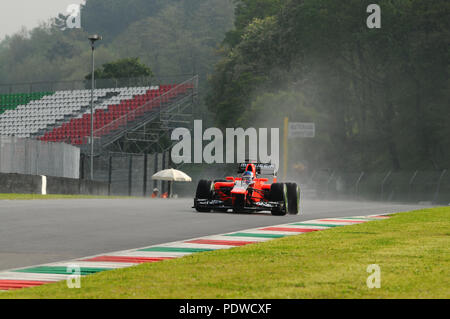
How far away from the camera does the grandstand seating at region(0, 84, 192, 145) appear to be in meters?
59.7

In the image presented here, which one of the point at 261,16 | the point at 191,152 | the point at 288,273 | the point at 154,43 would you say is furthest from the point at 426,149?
the point at 154,43

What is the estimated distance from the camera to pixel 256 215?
72.9 ft

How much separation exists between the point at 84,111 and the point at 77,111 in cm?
64

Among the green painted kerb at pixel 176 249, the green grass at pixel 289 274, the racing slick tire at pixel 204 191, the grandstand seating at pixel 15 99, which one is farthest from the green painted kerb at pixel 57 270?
the grandstand seating at pixel 15 99

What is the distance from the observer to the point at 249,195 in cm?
2250

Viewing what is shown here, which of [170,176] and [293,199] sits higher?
[170,176]

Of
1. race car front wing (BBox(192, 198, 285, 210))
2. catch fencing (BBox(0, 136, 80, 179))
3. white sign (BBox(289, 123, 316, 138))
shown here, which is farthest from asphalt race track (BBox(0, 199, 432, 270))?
white sign (BBox(289, 123, 316, 138))

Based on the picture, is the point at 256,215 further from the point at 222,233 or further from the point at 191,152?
the point at 191,152

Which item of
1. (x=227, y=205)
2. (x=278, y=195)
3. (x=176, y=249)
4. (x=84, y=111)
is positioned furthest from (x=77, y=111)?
(x=176, y=249)

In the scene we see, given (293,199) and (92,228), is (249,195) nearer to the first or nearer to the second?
(293,199)

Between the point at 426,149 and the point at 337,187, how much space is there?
390 inches

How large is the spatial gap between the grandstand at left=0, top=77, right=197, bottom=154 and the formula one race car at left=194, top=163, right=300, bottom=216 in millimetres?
33139

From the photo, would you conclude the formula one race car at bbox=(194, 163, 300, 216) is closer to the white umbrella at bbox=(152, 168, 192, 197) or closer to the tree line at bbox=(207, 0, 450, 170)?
the white umbrella at bbox=(152, 168, 192, 197)

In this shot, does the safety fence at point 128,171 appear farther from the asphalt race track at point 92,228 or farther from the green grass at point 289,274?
the green grass at point 289,274
